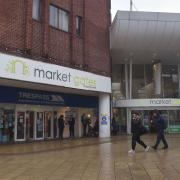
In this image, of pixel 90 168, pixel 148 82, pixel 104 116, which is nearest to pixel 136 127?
pixel 90 168

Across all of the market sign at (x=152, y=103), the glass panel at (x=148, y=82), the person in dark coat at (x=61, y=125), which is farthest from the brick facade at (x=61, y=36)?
the glass panel at (x=148, y=82)

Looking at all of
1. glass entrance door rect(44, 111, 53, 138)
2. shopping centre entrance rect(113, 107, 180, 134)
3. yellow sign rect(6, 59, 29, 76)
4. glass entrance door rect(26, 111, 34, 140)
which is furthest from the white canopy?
yellow sign rect(6, 59, 29, 76)

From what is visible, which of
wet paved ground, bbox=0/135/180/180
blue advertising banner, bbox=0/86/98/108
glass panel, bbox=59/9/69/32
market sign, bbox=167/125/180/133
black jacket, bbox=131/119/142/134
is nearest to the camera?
wet paved ground, bbox=0/135/180/180

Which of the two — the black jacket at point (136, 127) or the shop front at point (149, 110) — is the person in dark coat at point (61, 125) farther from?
the black jacket at point (136, 127)

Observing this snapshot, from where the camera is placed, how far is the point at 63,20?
25.3m

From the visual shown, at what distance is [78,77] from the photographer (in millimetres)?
24984

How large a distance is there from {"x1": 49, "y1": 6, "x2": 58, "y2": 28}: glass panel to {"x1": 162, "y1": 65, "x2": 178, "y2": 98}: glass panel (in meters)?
17.1

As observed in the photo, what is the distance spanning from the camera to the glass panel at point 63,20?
24984mm

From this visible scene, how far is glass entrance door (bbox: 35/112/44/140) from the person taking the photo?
25391 millimetres

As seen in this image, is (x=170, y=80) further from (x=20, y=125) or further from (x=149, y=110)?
Answer: (x=20, y=125)

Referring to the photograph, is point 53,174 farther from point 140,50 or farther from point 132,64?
point 132,64

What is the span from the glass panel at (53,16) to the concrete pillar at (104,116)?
719cm

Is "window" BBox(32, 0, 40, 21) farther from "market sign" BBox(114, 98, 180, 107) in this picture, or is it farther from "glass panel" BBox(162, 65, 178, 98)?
"glass panel" BBox(162, 65, 178, 98)

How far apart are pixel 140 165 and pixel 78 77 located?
14.0 metres
